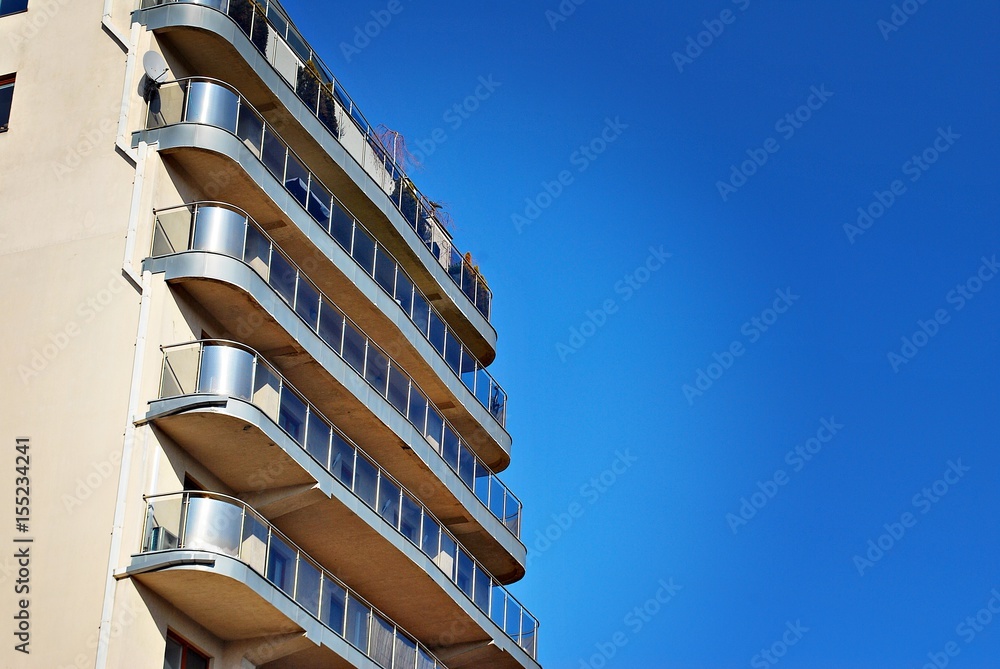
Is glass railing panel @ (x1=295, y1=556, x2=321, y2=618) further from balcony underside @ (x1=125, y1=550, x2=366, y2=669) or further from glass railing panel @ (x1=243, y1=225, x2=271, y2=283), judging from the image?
glass railing panel @ (x1=243, y1=225, x2=271, y2=283)

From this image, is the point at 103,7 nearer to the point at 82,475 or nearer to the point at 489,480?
the point at 82,475

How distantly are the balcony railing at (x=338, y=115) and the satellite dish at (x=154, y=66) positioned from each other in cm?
126

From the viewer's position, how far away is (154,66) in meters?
28.8

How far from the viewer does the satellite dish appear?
94.2ft

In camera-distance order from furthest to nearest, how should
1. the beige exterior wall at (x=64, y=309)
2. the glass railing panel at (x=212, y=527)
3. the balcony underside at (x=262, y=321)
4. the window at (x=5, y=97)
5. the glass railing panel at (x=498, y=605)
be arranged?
the glass railing panel at (x=498, y=605) → the window at (x=5, y=97) → the balcony underside at (x=262, y=321) → the glass railing panel at (x=212, y=527) → the beige exterior wall at (x=64, y=309)

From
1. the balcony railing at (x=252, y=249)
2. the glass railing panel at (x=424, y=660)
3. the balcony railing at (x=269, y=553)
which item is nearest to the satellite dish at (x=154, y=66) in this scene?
the balcony railing at (x=252, y=249)

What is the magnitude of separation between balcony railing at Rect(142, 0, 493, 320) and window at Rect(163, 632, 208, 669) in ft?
38.6


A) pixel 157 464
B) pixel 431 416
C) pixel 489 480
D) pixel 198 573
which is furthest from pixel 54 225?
pixel 489 480

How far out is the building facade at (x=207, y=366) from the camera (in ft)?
83.3

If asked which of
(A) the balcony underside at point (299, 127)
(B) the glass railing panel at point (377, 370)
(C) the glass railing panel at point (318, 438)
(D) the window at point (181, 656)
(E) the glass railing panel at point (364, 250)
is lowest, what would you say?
(D) the window at point (181, 656)

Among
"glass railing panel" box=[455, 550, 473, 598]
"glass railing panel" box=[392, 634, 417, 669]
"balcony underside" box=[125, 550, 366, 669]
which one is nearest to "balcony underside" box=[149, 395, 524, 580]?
"glass railing panel" box=[392, 634, 417, 669]

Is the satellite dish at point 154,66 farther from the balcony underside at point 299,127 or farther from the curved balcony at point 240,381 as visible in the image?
the curved balcony at point 240,381

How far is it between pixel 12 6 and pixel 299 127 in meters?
6.51

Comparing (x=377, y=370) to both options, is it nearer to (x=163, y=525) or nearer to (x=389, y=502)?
(x=389, y=502)
